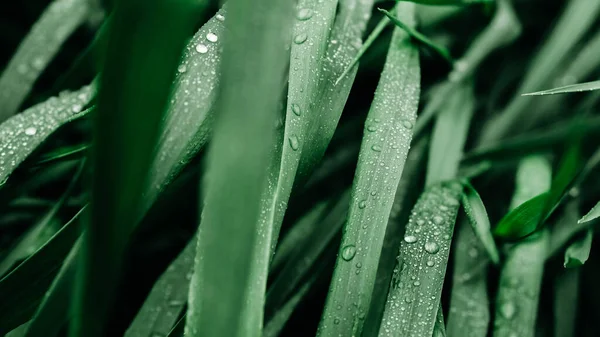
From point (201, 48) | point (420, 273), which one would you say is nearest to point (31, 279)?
point (201, 48)

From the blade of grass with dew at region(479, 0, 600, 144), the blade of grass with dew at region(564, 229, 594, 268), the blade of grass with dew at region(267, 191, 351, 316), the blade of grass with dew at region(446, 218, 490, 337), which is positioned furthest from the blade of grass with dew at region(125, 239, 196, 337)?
the blade of grass with dew at region(479, 0, 600, 144)

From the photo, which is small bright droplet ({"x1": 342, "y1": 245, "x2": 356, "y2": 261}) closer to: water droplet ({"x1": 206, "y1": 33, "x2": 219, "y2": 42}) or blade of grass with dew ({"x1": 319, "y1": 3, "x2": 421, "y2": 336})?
blade of grass with dew ({"x1": 319, "y1": 3, "x2": 421, "y2": 336})

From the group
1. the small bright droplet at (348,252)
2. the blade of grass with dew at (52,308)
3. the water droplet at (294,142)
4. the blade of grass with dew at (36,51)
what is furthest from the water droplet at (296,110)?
the blade of grass with dew at (36,51)

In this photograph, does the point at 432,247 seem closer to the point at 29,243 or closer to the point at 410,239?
the point at 410,239

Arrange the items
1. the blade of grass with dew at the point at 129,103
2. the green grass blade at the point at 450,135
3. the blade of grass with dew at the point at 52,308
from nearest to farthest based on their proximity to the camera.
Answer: the blade of grass with dew at the point at 129,103 < the blade of grass with dew at the point at 52,308 < the green grass blade at the point at 450,135

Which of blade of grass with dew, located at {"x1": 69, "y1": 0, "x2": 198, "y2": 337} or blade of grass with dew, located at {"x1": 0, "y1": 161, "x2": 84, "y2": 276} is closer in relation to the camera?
blade of grass with dew, located at {"x1": 69, "y1": 0, "x2": 198, "y2": 337}

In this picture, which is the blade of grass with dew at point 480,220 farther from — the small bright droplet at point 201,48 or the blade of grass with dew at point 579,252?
the small bright droplet at point 201,48
